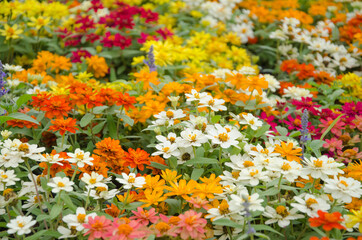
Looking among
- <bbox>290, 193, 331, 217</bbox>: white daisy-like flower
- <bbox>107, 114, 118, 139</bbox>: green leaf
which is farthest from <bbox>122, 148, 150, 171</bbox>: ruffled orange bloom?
<bbox>290, 193, 331, 217</bbox>: white daisy-like flower

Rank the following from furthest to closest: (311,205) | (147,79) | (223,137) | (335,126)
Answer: (147,79) < (335,126) < (223,137) < (311,205)

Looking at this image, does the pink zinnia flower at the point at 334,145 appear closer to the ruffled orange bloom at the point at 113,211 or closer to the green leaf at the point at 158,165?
the green leaf at the point at 158,165

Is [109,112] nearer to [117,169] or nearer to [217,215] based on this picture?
[117,169]

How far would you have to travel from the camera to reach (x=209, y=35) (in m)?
3.59

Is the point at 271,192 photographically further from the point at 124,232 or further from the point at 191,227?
the point at 124,232

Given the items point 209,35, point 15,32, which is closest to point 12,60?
point 15,32

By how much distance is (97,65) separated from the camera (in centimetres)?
295

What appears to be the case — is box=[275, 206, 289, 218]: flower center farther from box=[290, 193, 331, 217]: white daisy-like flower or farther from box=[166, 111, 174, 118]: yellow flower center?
box=[166, 111, 174, 118]: yellow flower center

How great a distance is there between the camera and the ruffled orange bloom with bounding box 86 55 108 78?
9.62ft

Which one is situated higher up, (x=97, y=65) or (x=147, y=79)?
(x=147, y=79)

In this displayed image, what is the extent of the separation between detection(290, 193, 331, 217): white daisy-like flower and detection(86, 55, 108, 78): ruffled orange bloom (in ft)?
6.62

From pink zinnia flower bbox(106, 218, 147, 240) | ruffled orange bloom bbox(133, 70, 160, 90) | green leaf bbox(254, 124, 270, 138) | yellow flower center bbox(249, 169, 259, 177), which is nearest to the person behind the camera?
pink zinnia flower bbox(106, 218, 147, 240)

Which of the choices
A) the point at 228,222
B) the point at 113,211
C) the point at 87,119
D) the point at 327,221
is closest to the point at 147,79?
the point at 87,119

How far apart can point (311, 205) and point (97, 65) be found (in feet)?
6.83
